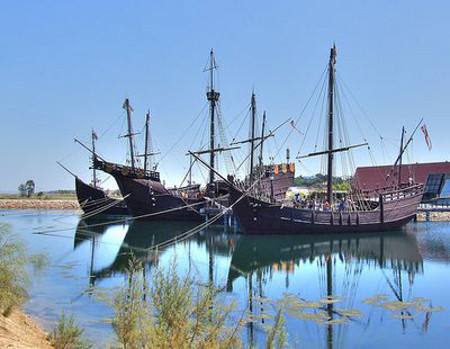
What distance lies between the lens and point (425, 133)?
35.6 meters

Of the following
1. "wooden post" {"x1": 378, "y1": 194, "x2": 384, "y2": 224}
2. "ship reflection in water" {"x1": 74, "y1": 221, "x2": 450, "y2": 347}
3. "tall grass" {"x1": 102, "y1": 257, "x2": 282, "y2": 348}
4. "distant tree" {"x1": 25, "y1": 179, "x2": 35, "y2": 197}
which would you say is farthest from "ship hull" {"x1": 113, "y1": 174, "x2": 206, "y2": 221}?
"distant tree" {"x1": 25, "y1": 179, "x2": 35, "y2": 197}

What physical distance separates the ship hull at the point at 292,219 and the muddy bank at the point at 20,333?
18.2 meters

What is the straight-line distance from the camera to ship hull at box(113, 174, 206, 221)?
124 ft

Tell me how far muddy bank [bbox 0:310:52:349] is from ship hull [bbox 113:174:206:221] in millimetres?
27908

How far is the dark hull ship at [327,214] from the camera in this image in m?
28.3

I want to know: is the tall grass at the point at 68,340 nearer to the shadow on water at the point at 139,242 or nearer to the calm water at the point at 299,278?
the calm water at the point at 299,278

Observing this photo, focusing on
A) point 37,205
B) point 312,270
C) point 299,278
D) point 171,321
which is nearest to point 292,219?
point 312,270

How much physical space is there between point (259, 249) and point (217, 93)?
2103 centimetres

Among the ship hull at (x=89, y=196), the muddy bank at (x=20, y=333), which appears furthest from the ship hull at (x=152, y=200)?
the muddy bank at (x=20, y=333)

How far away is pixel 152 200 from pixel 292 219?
48.9 ft

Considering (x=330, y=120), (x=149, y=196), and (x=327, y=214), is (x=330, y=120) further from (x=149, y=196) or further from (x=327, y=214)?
(x=149, y=196)

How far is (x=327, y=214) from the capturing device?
97.5ft

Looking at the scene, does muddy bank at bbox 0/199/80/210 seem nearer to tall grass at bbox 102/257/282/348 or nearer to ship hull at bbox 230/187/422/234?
ship hull at bbox 230/187/422/234

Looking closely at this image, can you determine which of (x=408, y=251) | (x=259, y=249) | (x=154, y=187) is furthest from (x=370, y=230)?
(x=154, y=187)
